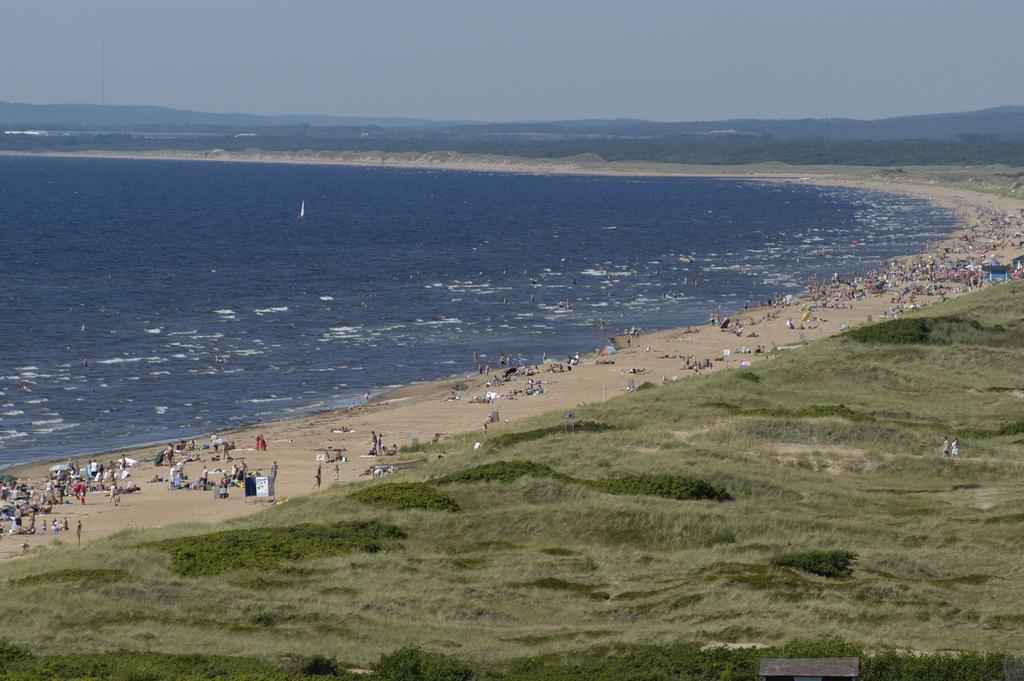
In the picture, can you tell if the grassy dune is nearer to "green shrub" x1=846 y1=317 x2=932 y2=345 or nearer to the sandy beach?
the sandy beach

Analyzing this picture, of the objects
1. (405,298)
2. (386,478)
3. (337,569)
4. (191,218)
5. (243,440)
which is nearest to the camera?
(337,569)

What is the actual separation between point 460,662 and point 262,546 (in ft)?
35.4

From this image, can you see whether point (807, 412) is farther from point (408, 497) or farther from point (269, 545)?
point (269, 545)

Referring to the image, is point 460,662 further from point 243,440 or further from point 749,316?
point 749,316

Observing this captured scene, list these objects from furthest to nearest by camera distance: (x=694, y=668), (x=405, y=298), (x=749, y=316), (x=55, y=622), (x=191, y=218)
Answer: (x=191, y=218), (x=405, y=298), (x=749, y=316), (x=55, y=622), (x=694, y=668)

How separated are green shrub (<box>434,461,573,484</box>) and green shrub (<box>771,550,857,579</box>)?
982 centimetres

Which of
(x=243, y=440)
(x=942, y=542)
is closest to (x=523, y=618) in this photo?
(x=942, y=542)

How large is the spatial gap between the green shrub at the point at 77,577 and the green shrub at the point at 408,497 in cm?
944

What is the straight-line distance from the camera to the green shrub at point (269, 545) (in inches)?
1316

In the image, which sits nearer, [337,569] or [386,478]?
[337,569]

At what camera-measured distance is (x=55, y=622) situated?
28641 millimetres

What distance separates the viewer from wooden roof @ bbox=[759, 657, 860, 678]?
21812 millimetres

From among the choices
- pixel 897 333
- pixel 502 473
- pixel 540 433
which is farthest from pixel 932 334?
pixel 502 473

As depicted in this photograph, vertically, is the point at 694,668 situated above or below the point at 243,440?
above
